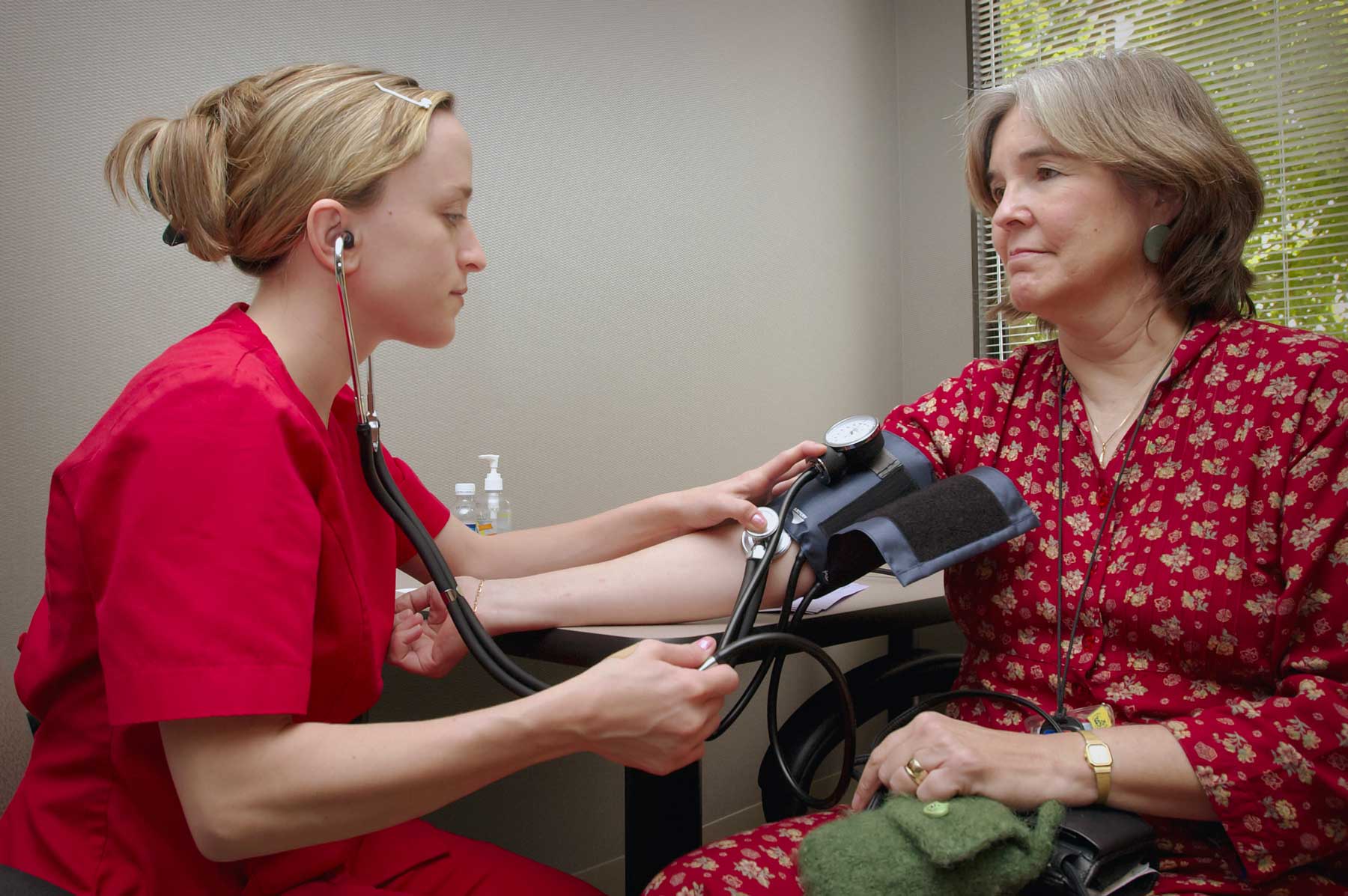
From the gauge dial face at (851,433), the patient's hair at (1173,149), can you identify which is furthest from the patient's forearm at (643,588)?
the patient's hair at (1173,149)

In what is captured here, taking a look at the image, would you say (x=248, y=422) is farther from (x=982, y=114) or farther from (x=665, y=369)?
(x=665, y=369)

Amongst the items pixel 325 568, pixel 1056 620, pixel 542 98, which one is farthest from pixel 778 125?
pixel 325 568

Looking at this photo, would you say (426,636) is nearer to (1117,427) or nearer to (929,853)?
(929,853)

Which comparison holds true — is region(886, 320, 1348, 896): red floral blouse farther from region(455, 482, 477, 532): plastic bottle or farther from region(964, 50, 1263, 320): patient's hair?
region(455, 482, 477, 532): plastic bottle

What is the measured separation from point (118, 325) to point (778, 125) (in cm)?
175

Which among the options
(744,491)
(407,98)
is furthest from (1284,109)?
(407,98)

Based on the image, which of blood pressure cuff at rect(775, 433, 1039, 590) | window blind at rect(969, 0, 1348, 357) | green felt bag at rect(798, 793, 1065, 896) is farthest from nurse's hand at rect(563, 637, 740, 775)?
window blind at rect(969, 0, 1348, 357)

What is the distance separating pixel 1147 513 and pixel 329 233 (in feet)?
3.19

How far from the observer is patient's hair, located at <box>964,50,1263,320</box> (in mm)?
1216

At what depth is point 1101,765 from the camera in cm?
95

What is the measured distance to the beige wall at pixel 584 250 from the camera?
1.50 meters

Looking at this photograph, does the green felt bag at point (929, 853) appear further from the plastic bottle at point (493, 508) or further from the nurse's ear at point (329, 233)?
the plastic bottle at point (493, 508)

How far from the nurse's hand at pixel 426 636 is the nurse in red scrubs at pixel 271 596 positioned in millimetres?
96

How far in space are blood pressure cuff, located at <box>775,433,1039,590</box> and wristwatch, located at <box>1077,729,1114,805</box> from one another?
0.25 metres
